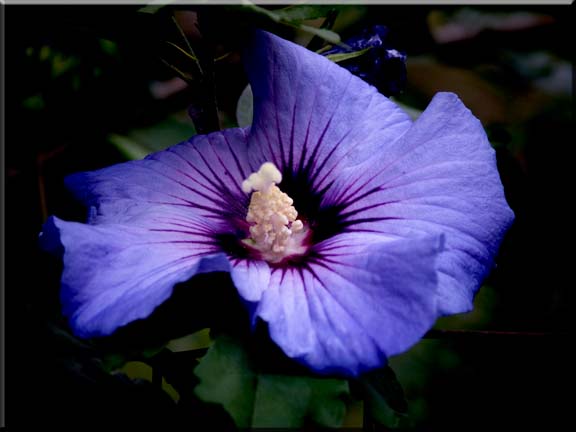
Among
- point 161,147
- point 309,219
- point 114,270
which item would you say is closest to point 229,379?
point 114,270

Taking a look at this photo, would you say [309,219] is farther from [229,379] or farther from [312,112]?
[229,379]

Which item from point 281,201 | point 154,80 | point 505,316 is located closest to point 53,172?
point 154,80

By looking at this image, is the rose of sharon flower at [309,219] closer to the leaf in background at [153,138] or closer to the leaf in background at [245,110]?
the leaf in background at [245,110]

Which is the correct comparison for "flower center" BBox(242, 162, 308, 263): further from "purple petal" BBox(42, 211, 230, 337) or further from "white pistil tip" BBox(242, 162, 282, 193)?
"purple petal" BBox(42, 211, 230, 337)

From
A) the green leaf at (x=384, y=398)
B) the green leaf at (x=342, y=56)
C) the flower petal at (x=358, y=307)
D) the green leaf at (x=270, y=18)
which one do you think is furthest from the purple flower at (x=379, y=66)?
the green leaf at (x=384, y=398)

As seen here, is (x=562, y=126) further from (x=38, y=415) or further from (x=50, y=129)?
(x=38, y=415)

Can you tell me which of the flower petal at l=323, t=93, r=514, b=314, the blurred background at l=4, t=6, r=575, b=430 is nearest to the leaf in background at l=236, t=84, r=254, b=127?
the blurred background at l=4, t=6, r=575, b=430
